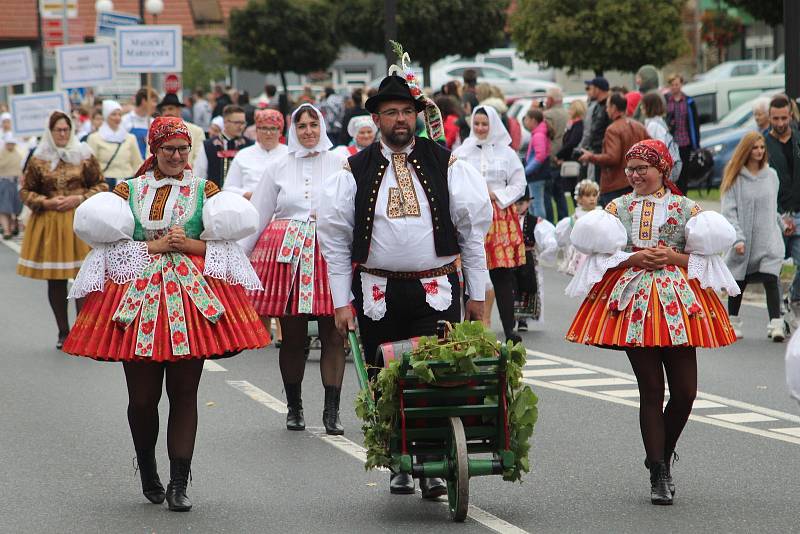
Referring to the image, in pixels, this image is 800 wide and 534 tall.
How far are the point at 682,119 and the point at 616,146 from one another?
3720 millimetres

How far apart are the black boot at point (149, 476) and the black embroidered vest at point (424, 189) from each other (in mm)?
1377

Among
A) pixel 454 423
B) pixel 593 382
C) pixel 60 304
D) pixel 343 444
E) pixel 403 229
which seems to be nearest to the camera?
pixel 454 423

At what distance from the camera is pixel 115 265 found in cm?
723

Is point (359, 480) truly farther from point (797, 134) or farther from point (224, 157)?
point (797, 134)

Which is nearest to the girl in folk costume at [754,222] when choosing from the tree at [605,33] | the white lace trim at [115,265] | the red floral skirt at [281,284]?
the red floral skirt at [281,284]

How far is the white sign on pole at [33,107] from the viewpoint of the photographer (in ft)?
77.4

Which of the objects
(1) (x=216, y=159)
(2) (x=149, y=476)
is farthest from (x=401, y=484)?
(1) (x=216, y=159)

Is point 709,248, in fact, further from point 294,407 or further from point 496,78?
point 496,78

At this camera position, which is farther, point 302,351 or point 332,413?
point 302,351

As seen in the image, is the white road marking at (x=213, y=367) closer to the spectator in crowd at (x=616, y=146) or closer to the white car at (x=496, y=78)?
the spectator in crowd at (x=616, y=146)

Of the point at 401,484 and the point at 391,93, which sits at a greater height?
the point at 391,93

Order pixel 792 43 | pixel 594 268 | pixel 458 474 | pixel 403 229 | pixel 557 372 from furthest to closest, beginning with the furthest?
pixel 792 43, pixel 557 372, pixel 594 268, pixel 403 229, pixel 458 474

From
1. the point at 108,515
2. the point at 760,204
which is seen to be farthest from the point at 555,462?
the point at 760,204

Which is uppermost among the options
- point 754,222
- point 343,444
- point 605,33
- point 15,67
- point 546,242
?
point 605,33
